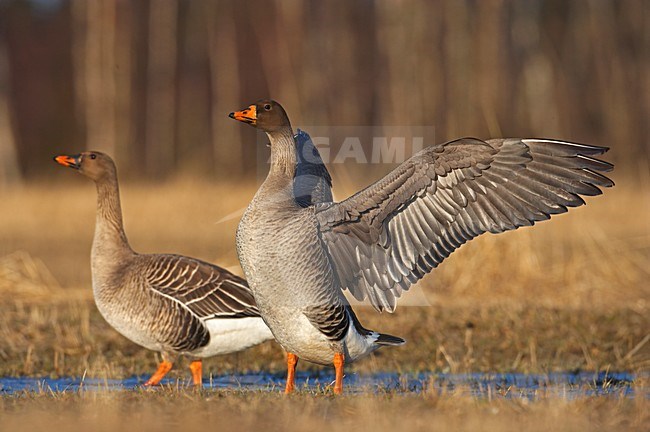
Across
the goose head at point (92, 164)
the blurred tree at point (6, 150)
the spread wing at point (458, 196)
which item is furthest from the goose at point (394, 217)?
the blurred tree at point (6, 150)

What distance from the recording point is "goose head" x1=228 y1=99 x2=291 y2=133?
7.62 metres

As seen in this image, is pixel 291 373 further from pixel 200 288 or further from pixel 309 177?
pixel 200 288

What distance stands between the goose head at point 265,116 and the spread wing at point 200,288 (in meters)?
1.86

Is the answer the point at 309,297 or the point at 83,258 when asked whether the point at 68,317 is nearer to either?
the point at 309,297

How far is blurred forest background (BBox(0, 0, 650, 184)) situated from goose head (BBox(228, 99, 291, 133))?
17.5 meters

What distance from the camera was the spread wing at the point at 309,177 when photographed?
318 inches

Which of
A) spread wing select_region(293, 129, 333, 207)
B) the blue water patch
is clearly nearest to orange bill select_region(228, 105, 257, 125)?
spread wing select_region(293, 129, 333, 207)

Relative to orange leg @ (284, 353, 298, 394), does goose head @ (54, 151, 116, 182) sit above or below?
above

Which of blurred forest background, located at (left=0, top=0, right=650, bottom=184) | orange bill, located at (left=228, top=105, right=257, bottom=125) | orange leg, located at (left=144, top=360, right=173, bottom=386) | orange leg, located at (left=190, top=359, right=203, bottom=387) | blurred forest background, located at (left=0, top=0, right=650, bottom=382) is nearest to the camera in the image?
orange bill, located at (left=228, top=105, right=257, bottom=125)

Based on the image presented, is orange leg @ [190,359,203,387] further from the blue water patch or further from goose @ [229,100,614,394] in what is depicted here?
goose @ [229,100,614,394]

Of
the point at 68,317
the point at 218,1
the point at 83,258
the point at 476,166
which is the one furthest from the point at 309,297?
the point at 218,1

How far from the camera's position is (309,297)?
278 inches

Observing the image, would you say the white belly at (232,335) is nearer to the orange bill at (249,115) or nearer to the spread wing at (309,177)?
the spread wing at (309,177)

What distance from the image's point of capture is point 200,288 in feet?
29.1
